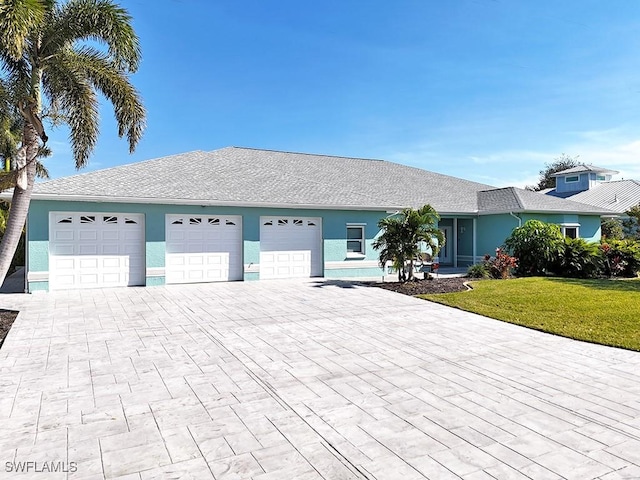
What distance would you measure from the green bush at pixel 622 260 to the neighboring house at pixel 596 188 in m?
15.4

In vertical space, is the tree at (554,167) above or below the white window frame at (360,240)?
above

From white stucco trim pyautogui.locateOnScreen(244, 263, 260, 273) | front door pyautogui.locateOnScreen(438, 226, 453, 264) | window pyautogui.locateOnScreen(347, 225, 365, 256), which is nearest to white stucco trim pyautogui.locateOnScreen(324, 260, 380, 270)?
window pyautogui.locateOnScreen(347, 225, 365, 256)

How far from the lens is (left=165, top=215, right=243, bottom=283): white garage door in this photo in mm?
14789

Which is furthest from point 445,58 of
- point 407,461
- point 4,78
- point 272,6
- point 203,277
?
point 407,461

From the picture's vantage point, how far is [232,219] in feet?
51.3

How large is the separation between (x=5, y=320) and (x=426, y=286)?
11.1 metres

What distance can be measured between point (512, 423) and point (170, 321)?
277 inches

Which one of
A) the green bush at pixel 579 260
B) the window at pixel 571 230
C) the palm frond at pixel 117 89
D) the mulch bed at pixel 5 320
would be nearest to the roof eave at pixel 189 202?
the palm frond at pixel 117 89

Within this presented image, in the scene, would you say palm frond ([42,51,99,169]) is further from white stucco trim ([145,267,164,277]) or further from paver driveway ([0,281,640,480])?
paver driveway ([0,281,640,480])

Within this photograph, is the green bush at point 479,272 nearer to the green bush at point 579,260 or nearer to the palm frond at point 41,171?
the green bush at point 579,260

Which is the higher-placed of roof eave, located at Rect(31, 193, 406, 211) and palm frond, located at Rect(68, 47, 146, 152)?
palm frond, located at Rect(68, 47, 146, 152)

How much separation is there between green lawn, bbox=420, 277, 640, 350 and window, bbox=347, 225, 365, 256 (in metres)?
4.80

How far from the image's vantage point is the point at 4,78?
34.2 ft

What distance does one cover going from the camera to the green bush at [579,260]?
1631 centimetres
